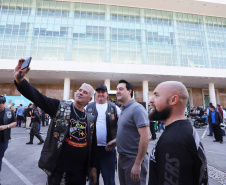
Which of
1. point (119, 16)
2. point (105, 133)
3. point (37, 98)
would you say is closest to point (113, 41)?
point (119, 16)

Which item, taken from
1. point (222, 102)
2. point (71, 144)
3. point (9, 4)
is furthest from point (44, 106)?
point (222, 102)

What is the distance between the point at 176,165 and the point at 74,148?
127 cm

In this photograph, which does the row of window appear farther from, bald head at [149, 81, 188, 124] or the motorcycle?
bald head at [149, 81, 188, 124]

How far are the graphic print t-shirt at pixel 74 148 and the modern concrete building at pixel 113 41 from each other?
19.2m

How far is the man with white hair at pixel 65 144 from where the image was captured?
1567 millimetres

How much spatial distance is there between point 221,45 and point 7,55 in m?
39.8

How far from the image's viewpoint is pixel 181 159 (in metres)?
0.85

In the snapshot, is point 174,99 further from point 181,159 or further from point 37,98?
point 37,98

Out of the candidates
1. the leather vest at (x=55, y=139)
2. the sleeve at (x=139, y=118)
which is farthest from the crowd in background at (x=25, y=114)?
the sleeve at (x=139, y=118)

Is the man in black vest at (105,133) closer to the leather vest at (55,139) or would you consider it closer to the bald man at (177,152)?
the leather vest at (55,139)

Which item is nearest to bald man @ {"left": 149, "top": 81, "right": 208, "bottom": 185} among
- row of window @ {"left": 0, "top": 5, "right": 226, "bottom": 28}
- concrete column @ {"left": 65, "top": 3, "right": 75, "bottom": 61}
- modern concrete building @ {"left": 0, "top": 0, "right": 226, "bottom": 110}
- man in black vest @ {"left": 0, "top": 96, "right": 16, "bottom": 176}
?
man in black vest @ {"left": 0, "top": 96, "right": 16, "bottom": 176}

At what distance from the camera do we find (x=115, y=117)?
2.71 meters

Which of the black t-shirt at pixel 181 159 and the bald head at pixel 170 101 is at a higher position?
the bald head at pixel 170 101

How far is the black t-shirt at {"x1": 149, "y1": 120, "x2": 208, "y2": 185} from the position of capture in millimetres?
842
